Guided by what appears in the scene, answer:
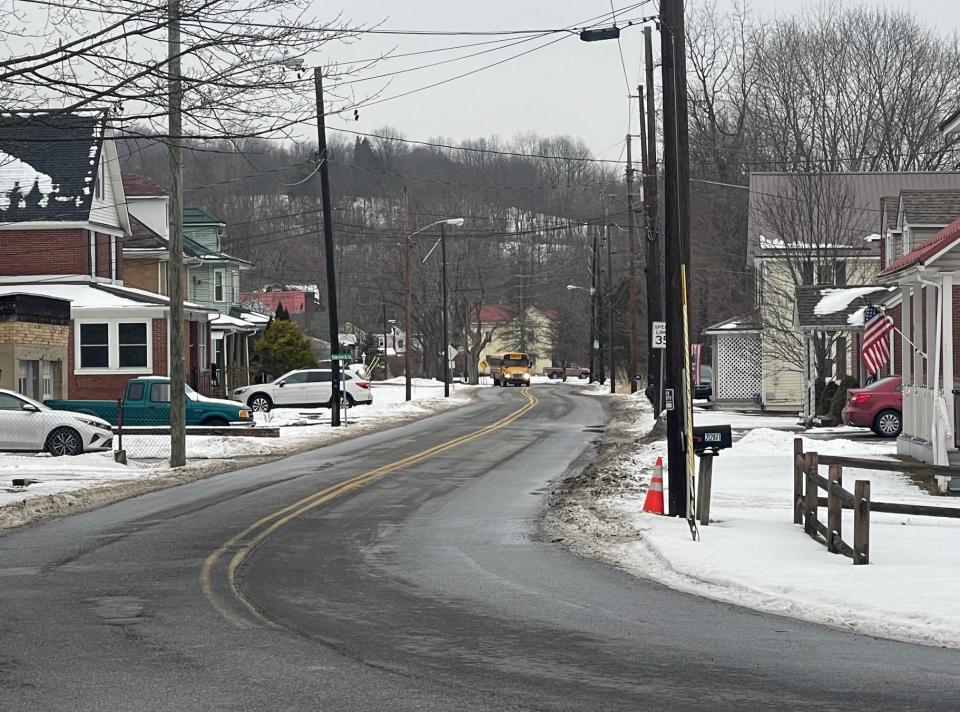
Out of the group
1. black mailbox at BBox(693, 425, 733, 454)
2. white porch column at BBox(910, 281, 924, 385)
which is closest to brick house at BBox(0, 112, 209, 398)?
white porch column at BBox(910, 281, 924, 385)

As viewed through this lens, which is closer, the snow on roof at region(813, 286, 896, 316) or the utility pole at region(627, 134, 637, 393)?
the snow on roof at region(813, 286, 896, 316)

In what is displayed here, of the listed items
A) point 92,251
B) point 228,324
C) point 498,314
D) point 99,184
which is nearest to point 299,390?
point 228,324

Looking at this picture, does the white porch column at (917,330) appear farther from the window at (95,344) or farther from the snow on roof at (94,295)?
the window at (95,344)

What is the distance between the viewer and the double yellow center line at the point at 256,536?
10.8m

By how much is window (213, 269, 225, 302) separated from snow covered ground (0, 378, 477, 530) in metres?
23.7

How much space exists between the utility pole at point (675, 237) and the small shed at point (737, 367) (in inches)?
1277

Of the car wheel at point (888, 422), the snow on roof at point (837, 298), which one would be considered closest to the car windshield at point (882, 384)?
the car wheel at point (888, 422)

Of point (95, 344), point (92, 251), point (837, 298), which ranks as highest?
point (92, 251)

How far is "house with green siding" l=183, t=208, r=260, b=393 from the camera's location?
6275 cm

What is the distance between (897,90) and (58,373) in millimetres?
48249

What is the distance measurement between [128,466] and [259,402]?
975 inches

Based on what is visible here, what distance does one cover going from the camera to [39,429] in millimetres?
27969

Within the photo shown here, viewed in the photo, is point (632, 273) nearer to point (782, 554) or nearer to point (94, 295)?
point (94, 295)

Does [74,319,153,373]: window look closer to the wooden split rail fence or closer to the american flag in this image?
the american flag
